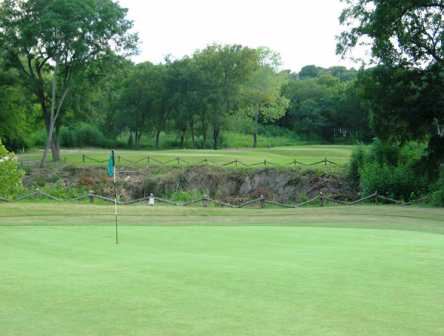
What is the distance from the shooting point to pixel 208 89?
63.4 metres

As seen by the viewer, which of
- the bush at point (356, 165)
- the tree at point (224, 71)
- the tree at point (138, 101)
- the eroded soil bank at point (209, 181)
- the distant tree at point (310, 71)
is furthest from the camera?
the distant tree at point (310, 71)

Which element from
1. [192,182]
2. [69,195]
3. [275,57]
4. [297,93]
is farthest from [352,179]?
[297,93]

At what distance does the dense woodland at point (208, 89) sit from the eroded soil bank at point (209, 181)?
3.03 meters

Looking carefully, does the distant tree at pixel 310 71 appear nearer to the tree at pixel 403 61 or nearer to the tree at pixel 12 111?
the tree at pixel 12 111

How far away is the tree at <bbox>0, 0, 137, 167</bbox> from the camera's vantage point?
41500mm

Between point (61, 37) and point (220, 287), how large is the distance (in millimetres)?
41617

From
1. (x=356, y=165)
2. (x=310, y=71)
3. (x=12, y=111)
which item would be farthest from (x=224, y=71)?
(x=310, y=71)

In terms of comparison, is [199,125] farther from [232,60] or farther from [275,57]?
[275,57]

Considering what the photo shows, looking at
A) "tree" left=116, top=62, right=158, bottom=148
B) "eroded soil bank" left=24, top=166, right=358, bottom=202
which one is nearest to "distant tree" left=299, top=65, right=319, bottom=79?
"tree" left=116, top=62, right=158, bottom=148

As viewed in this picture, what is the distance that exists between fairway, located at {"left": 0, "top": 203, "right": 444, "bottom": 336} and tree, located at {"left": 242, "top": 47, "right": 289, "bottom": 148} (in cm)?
6214

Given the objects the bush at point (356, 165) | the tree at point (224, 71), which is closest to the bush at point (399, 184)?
the bush at point (356, 165)

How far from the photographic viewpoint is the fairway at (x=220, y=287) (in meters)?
4.47

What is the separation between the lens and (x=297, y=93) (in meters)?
102

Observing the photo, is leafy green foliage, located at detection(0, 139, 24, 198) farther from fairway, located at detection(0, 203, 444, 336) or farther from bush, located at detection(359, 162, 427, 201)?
bush, located at detection(359, 162, 427, 201)
